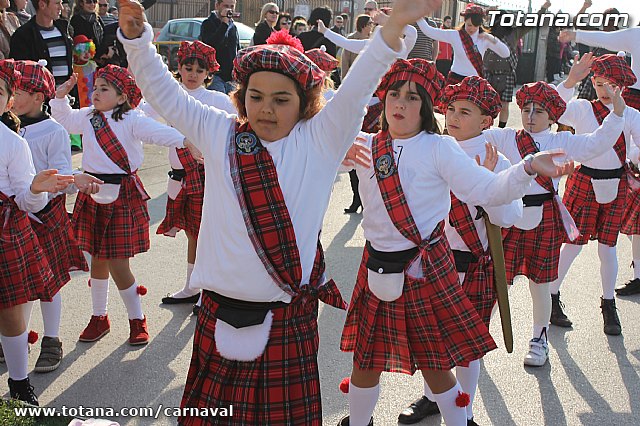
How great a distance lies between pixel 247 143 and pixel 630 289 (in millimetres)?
4406

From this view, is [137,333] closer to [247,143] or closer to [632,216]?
[247,143]

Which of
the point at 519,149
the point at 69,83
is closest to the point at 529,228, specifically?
the point at 519,149

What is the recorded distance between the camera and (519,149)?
4.27 meters

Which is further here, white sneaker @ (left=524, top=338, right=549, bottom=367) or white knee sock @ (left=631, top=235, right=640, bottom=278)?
white knee sock @ (left=631, top=235, right=640, bottom=278)

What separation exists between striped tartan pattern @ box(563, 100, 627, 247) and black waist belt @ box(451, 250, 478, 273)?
1730 mm

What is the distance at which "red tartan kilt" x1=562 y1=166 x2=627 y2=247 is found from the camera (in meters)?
Result: 5.16

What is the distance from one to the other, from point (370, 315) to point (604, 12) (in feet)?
17.0

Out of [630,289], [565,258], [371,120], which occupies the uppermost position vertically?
[371,120]

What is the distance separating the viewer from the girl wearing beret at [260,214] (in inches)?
99.4

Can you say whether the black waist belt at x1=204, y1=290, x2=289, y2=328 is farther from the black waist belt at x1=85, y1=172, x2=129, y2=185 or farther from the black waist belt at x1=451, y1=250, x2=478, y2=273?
the black waist belt at x1=85, y1=172, x2=129, y2=185

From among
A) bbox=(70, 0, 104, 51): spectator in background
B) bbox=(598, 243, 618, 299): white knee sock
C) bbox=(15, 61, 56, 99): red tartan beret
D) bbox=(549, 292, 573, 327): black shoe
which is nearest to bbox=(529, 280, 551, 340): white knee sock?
bbox=(549, 292, 573, 327): black shoe

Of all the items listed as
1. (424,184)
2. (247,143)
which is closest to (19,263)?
(247,143)

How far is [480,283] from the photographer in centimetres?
374

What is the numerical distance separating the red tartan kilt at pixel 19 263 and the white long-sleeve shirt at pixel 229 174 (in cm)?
139
